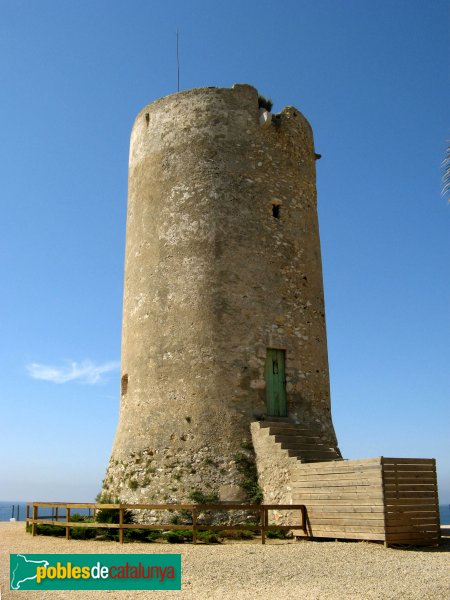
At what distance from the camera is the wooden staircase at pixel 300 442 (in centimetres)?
1539

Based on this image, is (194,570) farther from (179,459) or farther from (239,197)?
(239,197)

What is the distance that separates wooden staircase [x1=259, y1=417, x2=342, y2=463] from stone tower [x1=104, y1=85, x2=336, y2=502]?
0.49 meters

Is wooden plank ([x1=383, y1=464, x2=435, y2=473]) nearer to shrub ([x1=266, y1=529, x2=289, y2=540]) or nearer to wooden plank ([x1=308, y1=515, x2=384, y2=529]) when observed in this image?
wooden plank ([x1=308, y1=515, x2=384, y2=529])

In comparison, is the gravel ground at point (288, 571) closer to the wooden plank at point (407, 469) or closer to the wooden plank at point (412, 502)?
the wooden plank at point (412, 502)

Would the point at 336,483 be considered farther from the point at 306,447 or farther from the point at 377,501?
the point at 306,447

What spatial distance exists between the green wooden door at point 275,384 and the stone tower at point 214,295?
0.10ft

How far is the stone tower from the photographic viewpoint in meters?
16.4

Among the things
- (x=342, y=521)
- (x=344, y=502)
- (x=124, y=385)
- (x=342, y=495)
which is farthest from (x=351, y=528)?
(x=124, y=385)

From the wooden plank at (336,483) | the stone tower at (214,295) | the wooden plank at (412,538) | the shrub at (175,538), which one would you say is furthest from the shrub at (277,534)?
the wooden plank at (412,538)

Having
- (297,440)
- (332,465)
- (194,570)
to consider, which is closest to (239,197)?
(297,440)

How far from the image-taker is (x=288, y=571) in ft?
32.6

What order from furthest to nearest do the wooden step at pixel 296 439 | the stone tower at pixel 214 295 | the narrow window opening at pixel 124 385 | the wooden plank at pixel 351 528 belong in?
the narrow window opening at pixel 124 385, the stone tower at pixel 214 295, the wooden step at pixel 296 439, the wooden plank at pixel 351 528

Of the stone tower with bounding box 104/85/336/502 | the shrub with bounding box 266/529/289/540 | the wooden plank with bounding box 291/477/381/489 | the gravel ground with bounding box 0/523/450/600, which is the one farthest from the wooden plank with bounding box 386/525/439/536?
the stone tower with bounding box 104/85/336/502

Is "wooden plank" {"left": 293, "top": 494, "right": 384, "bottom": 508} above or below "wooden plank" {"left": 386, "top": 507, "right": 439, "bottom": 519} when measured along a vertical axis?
above
